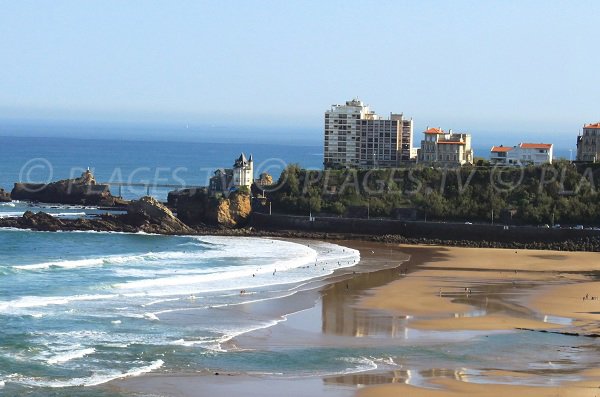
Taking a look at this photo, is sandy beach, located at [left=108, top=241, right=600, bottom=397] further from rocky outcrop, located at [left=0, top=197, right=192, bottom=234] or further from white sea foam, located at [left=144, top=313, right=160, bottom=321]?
rocky outcrop, located at [left=0, top=197, right=192, bottom=234]

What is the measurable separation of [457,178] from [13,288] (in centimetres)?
2887

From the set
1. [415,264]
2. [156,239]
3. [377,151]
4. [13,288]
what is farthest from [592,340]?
[377,151]

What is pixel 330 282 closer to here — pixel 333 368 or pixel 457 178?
pixel 333 368

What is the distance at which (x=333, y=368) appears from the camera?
24.1m

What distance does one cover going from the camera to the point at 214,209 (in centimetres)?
5441

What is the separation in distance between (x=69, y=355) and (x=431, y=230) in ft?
93.0

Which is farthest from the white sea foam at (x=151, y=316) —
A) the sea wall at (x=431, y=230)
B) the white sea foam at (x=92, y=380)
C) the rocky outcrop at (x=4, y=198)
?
the rocky outcrop at (x=4, y=198)

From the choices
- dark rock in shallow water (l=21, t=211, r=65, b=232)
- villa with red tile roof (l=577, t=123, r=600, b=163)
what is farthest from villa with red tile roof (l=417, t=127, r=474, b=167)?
dark rock in shallow water (l=21, t=211, r=65, b=232)

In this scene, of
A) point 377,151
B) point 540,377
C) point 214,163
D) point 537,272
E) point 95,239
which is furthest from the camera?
point 214,163

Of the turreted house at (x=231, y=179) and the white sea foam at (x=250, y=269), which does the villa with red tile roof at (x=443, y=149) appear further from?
the white sea foam at (x=250, y=269)

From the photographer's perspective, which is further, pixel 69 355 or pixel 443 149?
pixel 443 149

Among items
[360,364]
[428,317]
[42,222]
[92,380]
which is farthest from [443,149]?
[92,380]

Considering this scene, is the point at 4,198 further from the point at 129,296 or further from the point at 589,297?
the point at 589,297

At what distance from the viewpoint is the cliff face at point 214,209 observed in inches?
2126
